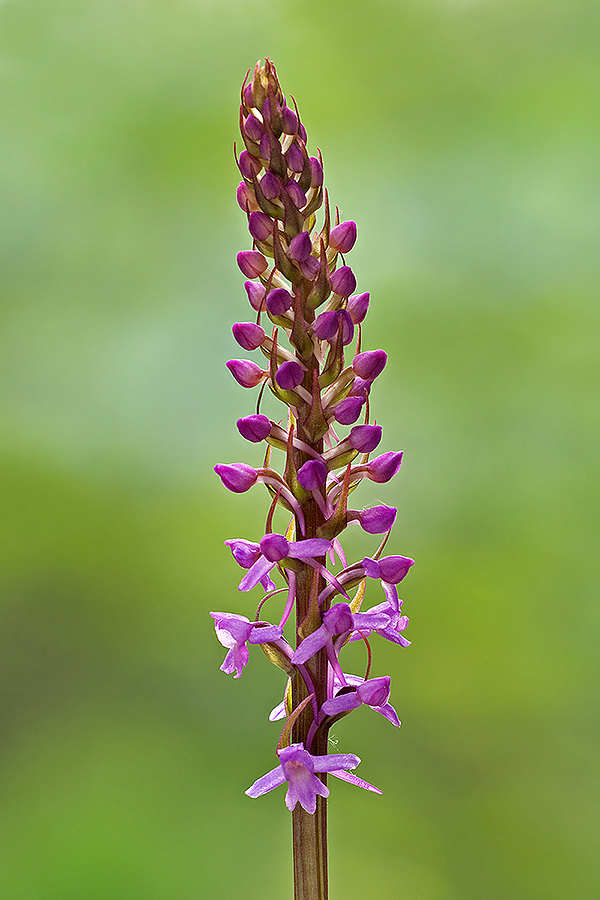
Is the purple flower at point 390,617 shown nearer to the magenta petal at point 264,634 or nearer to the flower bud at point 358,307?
the magenta petal at point 264,634

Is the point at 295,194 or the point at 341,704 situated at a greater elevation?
the point at 295,194

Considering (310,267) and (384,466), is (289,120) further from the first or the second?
(384,466)

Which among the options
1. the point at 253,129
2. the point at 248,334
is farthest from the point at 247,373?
the point at 253,129

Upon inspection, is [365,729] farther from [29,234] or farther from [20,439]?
[29,234]

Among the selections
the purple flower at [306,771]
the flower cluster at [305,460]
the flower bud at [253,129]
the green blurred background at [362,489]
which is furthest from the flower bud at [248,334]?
the green blurred background at [362,489]

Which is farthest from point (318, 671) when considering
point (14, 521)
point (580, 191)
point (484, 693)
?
point (580, 191)
